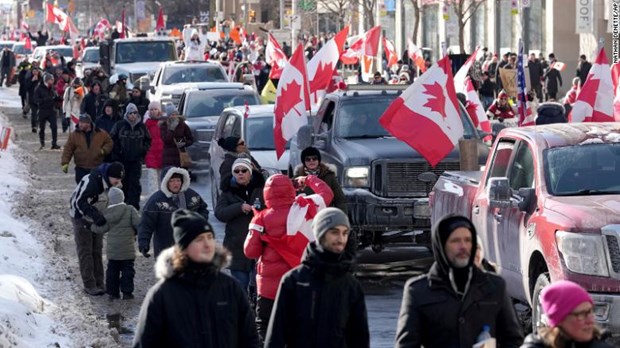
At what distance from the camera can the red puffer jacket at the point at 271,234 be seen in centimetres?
1008

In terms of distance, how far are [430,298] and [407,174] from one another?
393 inches

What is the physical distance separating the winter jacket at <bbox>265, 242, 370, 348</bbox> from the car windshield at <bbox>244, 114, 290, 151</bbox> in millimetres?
13914

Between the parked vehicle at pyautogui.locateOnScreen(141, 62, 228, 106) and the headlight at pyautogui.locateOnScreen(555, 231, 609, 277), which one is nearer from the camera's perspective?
the headlight at pyautogui.locateOnScreen(555, 231, 609, 277)

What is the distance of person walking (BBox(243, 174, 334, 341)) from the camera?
10.1m

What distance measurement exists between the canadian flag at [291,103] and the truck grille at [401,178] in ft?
6.57

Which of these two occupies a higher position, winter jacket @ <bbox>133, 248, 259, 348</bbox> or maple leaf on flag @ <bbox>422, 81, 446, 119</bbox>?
maple leaf on flag @ <bbox>422, 81, 446, 119</bbox>

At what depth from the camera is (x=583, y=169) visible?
449 inches

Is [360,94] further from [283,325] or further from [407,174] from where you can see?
[283,325]

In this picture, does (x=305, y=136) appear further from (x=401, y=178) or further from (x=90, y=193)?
(x=90, y=193)

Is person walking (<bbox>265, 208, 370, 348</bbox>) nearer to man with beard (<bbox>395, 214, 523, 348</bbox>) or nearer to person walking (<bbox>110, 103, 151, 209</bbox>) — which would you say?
man with beard (<bbox>395, 214, 523, 348</bbox>)

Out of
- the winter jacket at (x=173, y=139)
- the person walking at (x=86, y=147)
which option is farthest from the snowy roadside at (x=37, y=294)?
the winter jacket at (x=173, y=139)

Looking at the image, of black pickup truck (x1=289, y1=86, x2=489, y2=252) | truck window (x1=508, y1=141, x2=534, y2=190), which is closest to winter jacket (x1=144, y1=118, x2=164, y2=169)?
black pickup truck (x1=289, y1=86, x2=489, y2=252)

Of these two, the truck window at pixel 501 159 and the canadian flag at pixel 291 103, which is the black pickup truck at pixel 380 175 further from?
the truck window at pixel 501 159

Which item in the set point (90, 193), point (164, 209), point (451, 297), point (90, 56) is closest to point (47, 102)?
point (90, 193)
